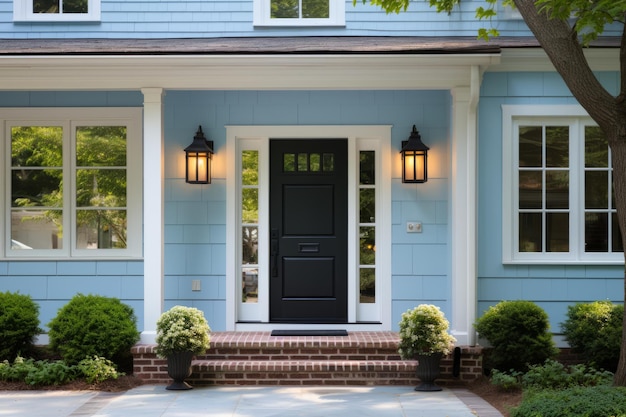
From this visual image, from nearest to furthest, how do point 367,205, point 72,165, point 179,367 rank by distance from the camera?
1. point 179,367
2. point 72,165
3. point 367,205

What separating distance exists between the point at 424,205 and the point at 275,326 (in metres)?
2.15

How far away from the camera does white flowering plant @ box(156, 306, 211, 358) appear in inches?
313

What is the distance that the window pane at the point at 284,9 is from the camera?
32.4 feet

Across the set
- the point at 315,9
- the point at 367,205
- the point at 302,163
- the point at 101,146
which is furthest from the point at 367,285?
the point at 101,146

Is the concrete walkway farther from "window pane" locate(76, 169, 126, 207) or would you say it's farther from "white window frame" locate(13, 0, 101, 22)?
"white window frame" locate(13, 0, 101, 22)

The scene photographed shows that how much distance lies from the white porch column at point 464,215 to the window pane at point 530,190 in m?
0.85

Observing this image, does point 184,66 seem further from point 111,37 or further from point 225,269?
point 225,269

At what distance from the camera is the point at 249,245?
9.61 metres

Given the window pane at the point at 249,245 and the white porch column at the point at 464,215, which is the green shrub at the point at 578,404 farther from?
the window pane at the point at 249,245

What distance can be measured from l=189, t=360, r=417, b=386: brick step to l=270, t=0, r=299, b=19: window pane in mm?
4079

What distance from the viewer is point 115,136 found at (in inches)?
375

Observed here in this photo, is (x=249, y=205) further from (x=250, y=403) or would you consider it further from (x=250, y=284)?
(x=250, y=403)

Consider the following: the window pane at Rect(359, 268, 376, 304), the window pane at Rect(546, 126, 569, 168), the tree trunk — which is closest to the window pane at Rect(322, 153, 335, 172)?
the window pane at Rect(359, 268, 376, 304)

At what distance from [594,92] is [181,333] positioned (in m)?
4.29
